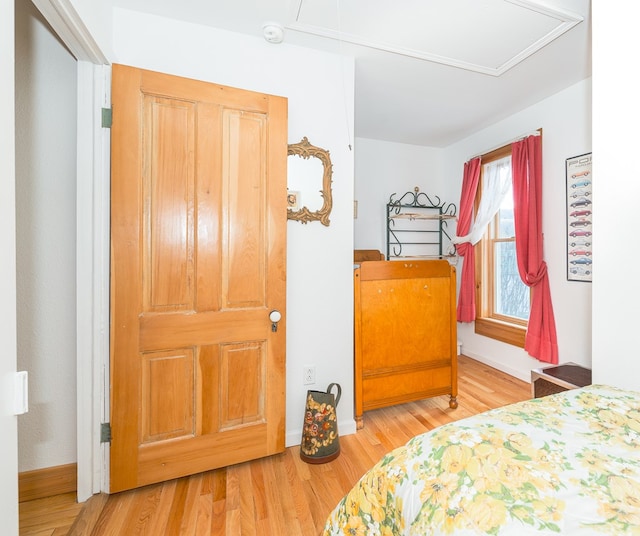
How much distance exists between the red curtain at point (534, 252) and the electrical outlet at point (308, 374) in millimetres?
2137

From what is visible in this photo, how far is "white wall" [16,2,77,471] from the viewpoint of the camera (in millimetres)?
1579

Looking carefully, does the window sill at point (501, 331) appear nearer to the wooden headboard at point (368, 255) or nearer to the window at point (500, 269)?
the window at point (500, 269)

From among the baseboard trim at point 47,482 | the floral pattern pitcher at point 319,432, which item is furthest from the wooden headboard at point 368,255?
the baseboard trim at point 47,482

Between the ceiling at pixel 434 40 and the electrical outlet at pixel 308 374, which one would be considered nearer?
the ceiling at pixel 434 40

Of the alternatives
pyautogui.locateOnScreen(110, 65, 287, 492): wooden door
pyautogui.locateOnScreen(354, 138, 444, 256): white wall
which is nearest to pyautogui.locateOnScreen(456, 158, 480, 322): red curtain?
pyautogui.locateOnScreen(354, 138, 444, 256): white wall

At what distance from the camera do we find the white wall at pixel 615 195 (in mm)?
1396

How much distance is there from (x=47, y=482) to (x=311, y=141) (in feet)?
7.77

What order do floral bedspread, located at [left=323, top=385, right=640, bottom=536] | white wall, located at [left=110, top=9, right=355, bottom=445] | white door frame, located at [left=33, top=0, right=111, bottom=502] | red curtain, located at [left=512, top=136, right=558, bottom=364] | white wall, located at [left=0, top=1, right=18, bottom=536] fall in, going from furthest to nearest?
red curtain, located at [left=512, top=136, right=558, bottom=364] → white wall, located at [left=110, top=9, right=355, bottom=445] → white door frame, located at [left=33, top=0, right=111, bottom=502] → white wall, located at [left=0, top=1, right=18, bottom=536] → floral bedspread, located at [left=323, top=385, right=640, bottom=536]

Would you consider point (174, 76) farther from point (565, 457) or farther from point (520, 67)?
point (520, 67)

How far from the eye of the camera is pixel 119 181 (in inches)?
62.1

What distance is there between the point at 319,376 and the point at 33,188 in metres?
1.88

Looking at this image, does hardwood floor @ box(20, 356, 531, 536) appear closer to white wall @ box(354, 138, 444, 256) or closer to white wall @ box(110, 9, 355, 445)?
white wall @ box(110, 9, 355, 445)

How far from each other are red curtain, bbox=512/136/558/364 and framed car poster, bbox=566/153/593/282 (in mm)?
233

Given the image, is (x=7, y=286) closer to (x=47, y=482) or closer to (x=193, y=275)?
(x=193, y=275)
